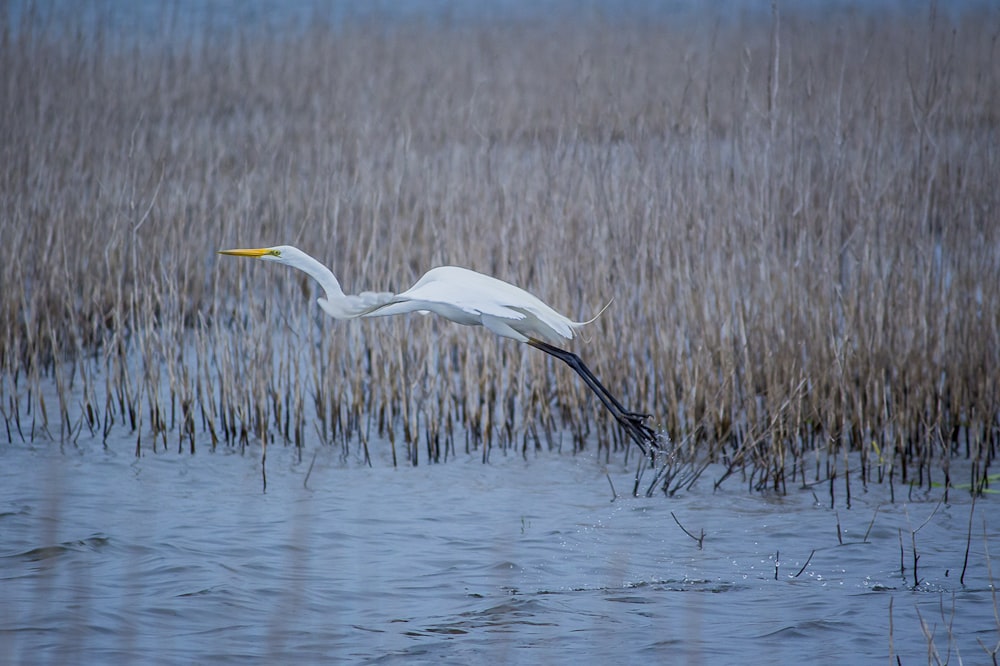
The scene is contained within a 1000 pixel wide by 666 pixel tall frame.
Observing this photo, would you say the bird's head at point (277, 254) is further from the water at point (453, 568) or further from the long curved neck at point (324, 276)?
the water at point (453, 568)

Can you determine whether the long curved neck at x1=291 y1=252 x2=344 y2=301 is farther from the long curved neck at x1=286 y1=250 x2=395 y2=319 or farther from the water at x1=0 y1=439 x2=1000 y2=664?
the water at x1=0 y1=439 x2=1000 y2=664

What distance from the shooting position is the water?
10.4ft

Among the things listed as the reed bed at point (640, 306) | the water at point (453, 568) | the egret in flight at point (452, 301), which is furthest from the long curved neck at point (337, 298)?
the reed bed at point (640, 306)

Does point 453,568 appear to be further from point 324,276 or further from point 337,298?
point 324,276

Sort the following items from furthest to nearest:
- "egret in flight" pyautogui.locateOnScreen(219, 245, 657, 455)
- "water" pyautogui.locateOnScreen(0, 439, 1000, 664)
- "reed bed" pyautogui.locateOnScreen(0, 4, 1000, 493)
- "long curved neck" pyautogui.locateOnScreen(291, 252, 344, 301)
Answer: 1. "reed bed" pyautogui.locateOnScreen(0, 4, 1000, 493)
2. "long curved neck" pyautogui.locateOnScreen(291, 252, 344, 301)
3. "egret in flight" pyautogui.locateOnScreen(219, 245, 657, 455)
4. "water" pyautogui.locateOnScreen(0, 439, 1000, 664)

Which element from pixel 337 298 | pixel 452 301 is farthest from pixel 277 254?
pixel 452 301

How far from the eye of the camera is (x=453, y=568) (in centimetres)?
386

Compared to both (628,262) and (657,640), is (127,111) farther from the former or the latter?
(657,640)

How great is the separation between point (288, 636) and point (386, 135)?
6595 millimetres

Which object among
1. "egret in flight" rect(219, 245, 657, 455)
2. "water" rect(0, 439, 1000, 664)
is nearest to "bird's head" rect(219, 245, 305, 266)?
"egret in flight" rect(219, 245, 657, 455)

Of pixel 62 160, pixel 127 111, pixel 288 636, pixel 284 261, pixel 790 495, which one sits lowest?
pixel 288 636

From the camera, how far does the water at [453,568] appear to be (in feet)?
10.4

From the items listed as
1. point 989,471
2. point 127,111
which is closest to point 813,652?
point 989,471

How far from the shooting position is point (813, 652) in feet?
10.5
